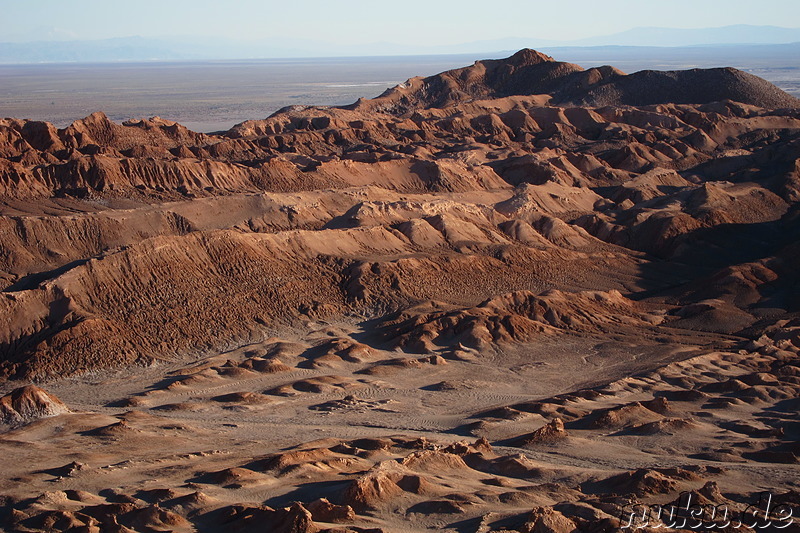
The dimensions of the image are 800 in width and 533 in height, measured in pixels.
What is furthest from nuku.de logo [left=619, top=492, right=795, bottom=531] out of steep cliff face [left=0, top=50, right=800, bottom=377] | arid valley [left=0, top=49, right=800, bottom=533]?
steep cliff face [left=0, top=50, right=800, bottom=377]

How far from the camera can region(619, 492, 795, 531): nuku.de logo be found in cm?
1869

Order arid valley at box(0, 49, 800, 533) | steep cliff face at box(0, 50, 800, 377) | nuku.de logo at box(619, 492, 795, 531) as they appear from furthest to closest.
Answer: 1. steep cliff face at box(0, 50, 800, 377)
2. arid valley at box(0, 49, 800, 533)
3. nuku.de logo at box(619, 492, 795, 531)

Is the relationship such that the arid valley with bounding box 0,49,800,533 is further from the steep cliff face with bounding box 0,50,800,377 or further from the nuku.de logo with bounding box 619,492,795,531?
the steep cliff face with bounding box 0,50,800,377

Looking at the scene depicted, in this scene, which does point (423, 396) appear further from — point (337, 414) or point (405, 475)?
point (405, 475)

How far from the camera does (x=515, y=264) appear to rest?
4950 cm

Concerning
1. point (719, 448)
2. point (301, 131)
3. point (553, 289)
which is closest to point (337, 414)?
point (719, 448)

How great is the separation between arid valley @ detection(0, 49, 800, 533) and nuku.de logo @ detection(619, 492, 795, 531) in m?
0.08

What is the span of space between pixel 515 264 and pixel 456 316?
9568mm

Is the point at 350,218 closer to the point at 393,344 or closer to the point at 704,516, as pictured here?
the point at 393,344

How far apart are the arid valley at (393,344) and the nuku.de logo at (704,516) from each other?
8 centimetres

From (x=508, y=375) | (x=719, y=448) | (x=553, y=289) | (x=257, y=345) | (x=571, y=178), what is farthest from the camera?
(x=571, y=178)

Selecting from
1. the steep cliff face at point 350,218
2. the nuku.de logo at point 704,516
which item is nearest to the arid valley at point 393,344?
the nuku.de logo at point 704,516

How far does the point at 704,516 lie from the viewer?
63.5 ft

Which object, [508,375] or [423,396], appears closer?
[423,396]
